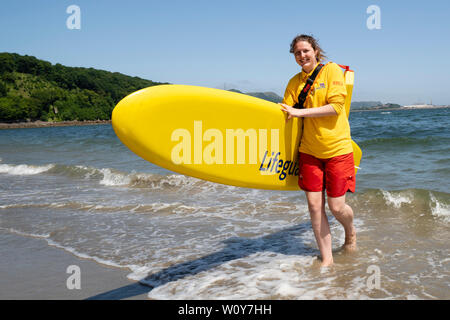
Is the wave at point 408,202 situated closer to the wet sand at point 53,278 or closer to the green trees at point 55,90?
the wet sand at point 53,278

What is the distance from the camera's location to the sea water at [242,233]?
266cm

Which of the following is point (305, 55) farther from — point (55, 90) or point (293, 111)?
point (55, 90)

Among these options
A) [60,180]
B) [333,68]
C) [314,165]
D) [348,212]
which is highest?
[333,68]

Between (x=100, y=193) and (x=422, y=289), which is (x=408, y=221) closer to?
(x=422, y=289)

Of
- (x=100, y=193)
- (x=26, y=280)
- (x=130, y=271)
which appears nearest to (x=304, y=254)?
(x=130, y=271)

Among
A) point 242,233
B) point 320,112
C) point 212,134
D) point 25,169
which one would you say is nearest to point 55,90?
point 25,169

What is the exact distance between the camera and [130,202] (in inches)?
226

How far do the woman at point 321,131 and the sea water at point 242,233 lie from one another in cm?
55

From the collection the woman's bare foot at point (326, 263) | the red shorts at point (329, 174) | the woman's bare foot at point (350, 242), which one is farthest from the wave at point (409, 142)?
the red shorts at point (329, 174)

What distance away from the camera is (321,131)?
2.54 meters
